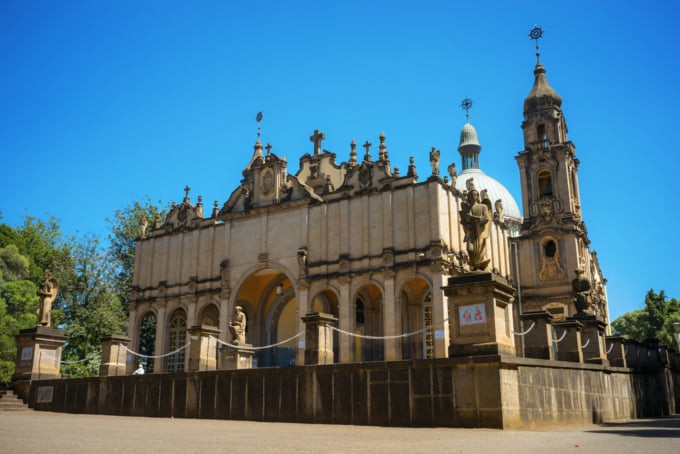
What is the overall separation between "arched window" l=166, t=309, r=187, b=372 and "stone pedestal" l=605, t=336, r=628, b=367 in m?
24.1

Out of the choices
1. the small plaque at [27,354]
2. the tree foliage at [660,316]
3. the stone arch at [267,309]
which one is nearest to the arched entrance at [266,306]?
the stone arch at [267,309]

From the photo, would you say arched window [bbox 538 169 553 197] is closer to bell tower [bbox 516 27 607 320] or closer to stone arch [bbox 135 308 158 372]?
bell tower [bbox 516 27 607 320]

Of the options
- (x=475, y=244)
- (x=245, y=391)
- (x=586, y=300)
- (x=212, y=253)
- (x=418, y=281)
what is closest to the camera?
(x=475, y=244)

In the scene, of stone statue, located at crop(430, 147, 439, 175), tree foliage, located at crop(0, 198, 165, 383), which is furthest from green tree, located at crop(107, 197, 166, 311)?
stone statue, located at crop(430, 147, 439, 175)

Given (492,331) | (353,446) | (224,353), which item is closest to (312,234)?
(224,353)

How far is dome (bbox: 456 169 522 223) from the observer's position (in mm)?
61537

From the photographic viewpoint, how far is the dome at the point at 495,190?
61.5 metres

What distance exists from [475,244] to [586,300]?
8.06 meters

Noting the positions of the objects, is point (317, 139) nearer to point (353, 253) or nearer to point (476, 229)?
point (353, 253)

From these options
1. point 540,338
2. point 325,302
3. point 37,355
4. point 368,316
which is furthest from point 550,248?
point 37,355

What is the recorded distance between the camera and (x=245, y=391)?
52.2ft

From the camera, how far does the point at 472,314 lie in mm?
13039

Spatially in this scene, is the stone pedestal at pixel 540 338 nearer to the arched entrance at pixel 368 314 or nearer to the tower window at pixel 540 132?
the arched entrance at pixel 368 314

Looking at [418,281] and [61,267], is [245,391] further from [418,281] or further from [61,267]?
[61,267]
